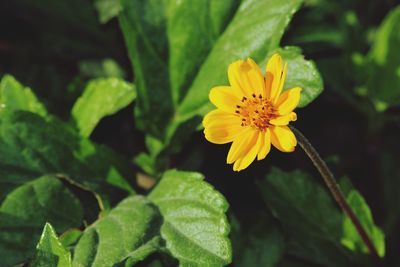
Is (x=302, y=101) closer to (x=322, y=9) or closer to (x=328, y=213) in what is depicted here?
(x=328, y=213)

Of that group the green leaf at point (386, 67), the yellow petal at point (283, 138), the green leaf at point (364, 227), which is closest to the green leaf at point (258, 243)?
the green leaf at point (364, 227)

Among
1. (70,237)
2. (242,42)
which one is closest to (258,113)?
(242,42)

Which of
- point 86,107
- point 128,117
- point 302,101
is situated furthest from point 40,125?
point 302,101

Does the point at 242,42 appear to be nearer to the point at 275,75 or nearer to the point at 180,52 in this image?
the point at 180,52

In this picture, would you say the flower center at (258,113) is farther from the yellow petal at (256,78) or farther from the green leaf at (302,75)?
the green leaf at (302,75)

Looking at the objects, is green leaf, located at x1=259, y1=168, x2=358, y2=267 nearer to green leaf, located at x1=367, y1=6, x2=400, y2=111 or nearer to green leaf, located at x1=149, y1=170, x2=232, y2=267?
green leaf, located at x1=149, y1=170, x2=232, y2=267

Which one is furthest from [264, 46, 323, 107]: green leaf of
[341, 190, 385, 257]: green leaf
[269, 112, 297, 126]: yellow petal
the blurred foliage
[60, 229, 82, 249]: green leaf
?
[60, 229, 82, 249]: green leaf
